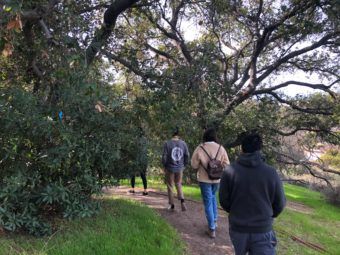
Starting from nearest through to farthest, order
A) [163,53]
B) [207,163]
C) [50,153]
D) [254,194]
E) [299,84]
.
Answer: [254,194] < [50,153] < [207,163] < [163,53] < [299,84]

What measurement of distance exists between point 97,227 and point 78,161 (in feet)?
3.86

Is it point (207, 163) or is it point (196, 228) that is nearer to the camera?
Answer: point (207, 163)

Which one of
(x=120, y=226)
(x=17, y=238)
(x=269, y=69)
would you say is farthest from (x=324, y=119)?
(x=17, y=238)

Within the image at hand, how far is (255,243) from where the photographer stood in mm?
4238

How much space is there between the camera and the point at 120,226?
6.29 meters

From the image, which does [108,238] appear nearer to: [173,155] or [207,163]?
[207,163]

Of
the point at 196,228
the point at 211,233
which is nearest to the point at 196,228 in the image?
the point at 196,228

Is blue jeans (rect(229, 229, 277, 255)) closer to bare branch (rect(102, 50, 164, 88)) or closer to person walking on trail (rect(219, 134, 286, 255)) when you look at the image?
person walking on trail (rect(219, 134, 286, 255))

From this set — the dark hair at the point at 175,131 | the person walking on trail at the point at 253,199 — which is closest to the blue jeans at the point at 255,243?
the person walking on trail at the point at 253,199

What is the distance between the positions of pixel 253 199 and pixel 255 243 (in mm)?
477

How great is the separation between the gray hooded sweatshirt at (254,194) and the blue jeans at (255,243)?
0.05 meters

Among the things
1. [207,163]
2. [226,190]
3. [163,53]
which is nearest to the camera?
[226,190]

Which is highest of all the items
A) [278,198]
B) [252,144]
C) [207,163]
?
[252,144]

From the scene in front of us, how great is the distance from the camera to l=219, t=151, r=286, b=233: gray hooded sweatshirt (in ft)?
13.7
